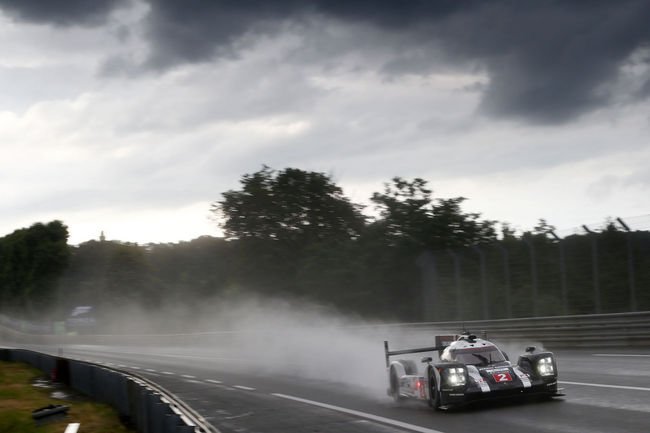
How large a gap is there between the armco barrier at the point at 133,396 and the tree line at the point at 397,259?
1098 cm

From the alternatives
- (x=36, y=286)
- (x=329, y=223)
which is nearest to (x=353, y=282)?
(x=329, y=223)

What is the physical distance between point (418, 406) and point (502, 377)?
2001 mm

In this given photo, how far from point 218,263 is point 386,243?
20.6 metres

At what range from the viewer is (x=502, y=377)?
37.1ft

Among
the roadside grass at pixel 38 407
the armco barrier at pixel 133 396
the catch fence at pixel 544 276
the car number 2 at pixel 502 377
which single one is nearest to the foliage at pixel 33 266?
the armco barrier at pixel 133 396

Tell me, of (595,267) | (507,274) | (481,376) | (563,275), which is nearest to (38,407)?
(481,376)

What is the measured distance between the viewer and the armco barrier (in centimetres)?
939

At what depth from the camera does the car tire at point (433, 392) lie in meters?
11.6

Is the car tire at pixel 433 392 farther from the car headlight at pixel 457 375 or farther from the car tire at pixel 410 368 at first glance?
the car tire at pixel 410 368

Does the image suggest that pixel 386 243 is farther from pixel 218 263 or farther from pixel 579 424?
pixel 579 424

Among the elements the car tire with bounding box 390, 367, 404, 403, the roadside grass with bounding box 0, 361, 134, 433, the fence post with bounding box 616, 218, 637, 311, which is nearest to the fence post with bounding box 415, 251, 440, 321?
the fence post with bounding box 616, 218, 637, 311

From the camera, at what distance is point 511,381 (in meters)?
11.3

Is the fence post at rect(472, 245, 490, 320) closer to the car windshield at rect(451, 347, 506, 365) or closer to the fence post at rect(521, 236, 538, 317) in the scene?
the fence post at rect(521, 236, 538, 317)

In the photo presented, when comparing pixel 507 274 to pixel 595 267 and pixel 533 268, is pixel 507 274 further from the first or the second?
pixel 595 267
